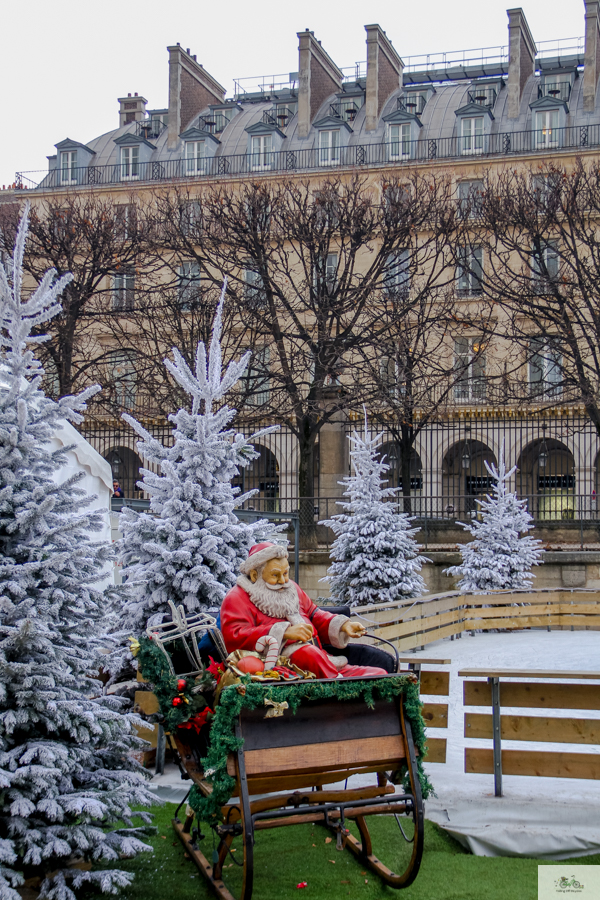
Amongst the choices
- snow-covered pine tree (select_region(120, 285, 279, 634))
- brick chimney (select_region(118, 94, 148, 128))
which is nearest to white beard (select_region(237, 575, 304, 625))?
snow-covered pine tree (select_region(120, 285, 279, 634))

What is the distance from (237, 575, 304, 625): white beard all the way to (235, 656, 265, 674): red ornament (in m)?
0.45

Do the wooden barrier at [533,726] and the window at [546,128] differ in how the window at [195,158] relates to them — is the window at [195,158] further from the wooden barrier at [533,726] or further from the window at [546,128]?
the wooden barrier at [533,726]

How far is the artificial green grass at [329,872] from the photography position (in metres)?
4.55

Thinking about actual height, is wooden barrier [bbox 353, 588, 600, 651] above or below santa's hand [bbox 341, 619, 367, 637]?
below

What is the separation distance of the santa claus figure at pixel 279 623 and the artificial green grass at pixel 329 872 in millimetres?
1026

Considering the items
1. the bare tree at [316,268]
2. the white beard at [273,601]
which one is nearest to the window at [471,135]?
the bare tree at [316,268]

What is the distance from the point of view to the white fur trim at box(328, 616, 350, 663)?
5137 millimetres

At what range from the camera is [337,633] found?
5156mm

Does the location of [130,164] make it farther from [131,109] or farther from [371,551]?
[371,551]

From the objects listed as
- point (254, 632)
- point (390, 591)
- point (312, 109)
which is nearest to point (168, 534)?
point (254, 632)

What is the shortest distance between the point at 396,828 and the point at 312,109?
38.5 m

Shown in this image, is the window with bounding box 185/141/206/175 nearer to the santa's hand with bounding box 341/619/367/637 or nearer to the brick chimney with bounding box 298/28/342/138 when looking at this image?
the brick chimney with bounding box 298/28/342/138

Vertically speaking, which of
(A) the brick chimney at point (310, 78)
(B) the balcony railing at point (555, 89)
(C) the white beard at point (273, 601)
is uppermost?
(A) the brick chimney at point (310, 78)

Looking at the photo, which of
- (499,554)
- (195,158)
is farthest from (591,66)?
(499,554)
